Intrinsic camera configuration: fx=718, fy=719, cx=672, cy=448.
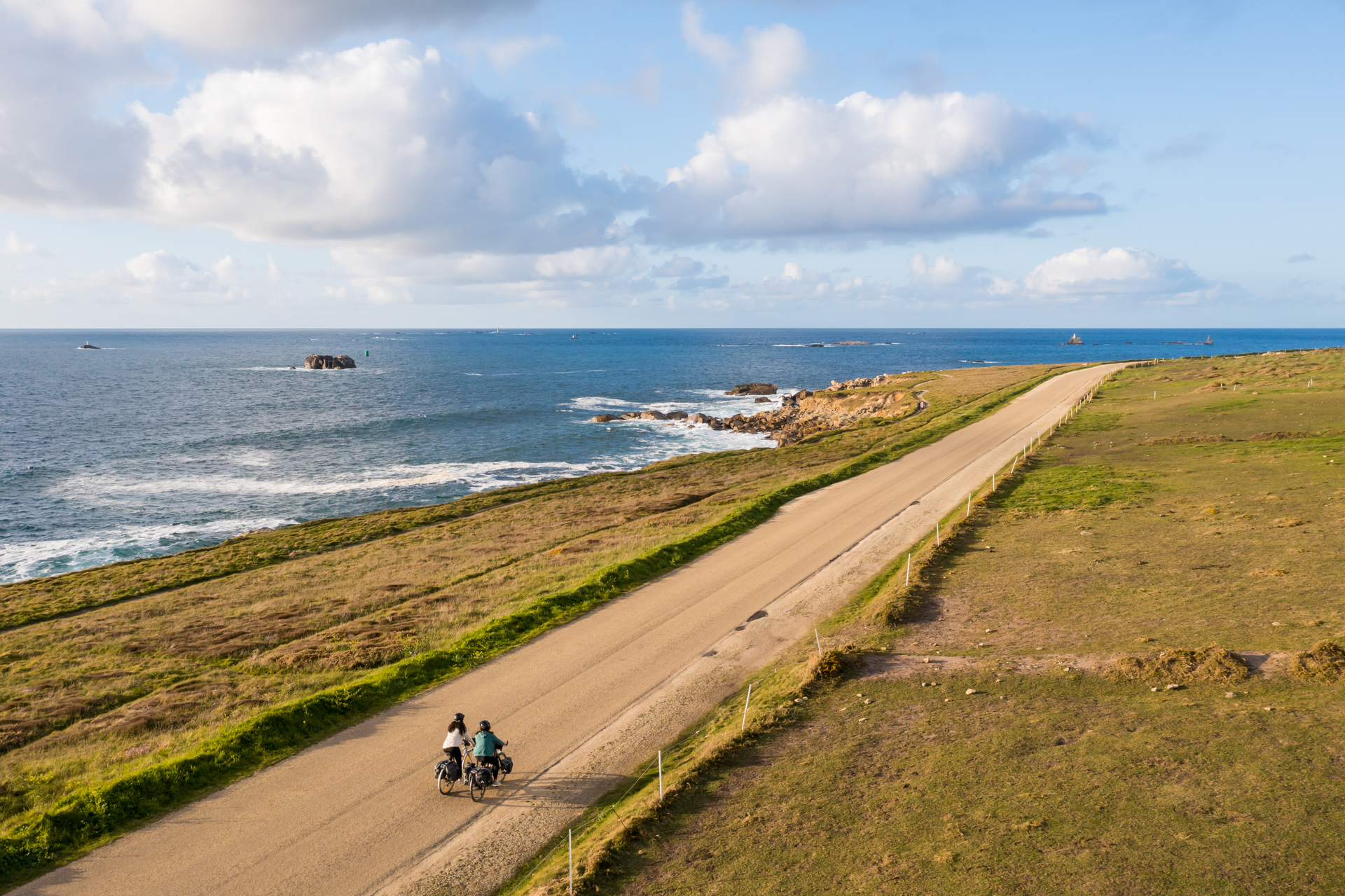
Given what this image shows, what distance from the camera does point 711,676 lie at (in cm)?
2102

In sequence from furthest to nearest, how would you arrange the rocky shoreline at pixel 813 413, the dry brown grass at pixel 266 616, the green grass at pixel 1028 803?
the rocky shoreline at pixel 813 413
the dry brown grass at pixel 266 616
the green grass at pixel 1028 803

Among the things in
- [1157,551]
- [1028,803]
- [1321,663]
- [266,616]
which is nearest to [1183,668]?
[1321,663]

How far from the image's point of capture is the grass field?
1811cm

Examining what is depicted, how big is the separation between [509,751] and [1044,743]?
39.7ft

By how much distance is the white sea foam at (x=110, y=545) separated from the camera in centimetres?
4594

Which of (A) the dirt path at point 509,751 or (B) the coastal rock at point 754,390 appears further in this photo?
(B) the coastal rock at point 754,390

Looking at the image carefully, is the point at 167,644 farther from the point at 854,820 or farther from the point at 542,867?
the point at 854,820

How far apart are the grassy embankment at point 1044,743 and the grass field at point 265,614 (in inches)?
430

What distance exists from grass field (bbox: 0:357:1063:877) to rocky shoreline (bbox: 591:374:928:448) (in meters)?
31.1

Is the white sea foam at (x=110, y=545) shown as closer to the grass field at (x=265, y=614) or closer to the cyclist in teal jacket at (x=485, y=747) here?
the grass field at (x=265, y=614)

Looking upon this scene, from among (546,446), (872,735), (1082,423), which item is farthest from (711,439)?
(872,735)

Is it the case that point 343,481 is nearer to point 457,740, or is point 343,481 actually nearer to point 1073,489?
point 457,740

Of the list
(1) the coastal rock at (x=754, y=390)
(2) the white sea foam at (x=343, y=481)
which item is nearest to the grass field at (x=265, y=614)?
(2) the white sea foam at (x=343, y=481)

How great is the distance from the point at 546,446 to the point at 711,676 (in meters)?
68.2
